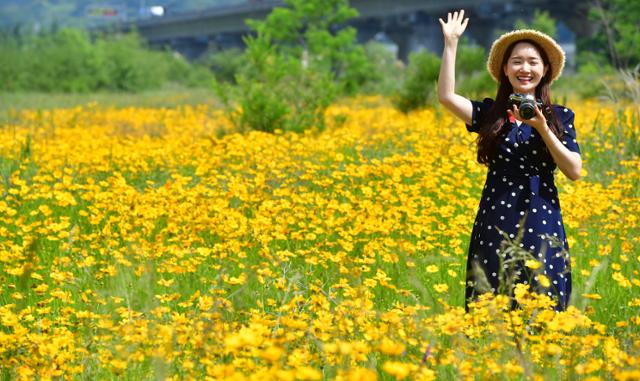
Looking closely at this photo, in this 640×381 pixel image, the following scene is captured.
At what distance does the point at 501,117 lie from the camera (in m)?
3.48

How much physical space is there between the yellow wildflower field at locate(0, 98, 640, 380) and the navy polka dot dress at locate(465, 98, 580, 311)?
0.24m

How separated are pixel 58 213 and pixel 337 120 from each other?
576cm

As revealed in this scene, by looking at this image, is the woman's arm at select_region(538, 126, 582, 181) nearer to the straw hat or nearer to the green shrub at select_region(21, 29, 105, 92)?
the straw hat

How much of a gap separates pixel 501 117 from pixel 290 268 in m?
1.44

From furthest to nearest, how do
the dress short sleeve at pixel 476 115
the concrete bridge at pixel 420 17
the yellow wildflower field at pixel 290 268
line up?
the concrete bridge at pixel 420 17, the dress short sleeve at pixel 476 115, the yellow wildflower field at pixel 290 268

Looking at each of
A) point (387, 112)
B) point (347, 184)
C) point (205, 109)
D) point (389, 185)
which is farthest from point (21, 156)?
point (205, 109)

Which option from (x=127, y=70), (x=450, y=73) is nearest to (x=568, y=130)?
(x=450, y=73)

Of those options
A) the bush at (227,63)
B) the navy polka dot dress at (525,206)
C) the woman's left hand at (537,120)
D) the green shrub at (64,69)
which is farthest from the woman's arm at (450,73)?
the bush at (227,63)

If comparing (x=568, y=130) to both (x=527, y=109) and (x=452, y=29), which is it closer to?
(x=527, y=109)

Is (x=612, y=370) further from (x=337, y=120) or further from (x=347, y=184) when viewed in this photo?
(x=337, y=120)

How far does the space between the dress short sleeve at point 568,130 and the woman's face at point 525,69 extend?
0.16 meters

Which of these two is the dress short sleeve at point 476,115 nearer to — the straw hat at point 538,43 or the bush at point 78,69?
the straw hat at point 538,43

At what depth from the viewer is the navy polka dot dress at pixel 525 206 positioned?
345 centimetres

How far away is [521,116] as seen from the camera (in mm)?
3158
